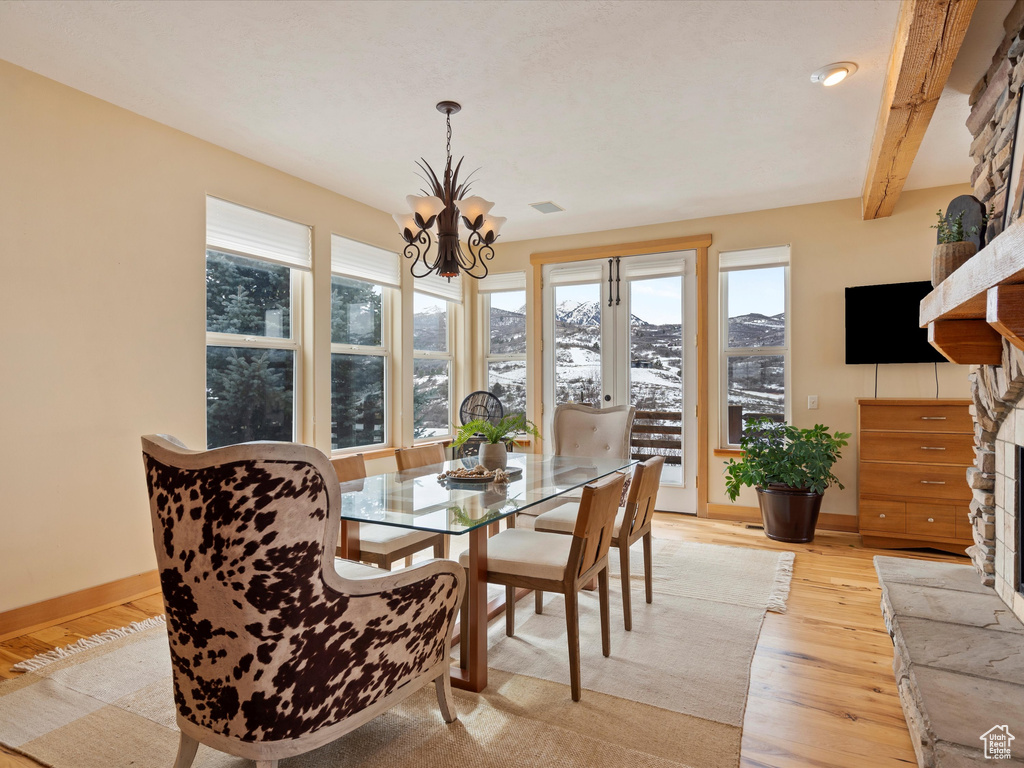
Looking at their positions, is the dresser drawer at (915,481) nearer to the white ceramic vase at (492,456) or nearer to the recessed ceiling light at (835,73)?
the recessed ceiling light at (835,73)

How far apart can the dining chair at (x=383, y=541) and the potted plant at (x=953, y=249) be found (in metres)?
2.35

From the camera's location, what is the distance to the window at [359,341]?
438 cm

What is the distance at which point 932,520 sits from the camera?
12.5 feet

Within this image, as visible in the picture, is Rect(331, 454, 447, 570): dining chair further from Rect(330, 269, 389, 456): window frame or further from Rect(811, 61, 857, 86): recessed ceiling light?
Rect(811, 61, 857, 86): recessed ceiling light

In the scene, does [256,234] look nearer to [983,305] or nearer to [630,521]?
[630,521]

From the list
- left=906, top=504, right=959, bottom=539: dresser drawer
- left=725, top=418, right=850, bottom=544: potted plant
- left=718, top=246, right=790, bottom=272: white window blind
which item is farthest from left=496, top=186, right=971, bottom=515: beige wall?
left=906, top=504, right=959, bottom=539: dresser drawer

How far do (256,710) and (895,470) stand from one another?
160 inches

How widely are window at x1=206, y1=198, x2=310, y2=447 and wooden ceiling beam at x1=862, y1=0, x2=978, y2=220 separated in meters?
3.47

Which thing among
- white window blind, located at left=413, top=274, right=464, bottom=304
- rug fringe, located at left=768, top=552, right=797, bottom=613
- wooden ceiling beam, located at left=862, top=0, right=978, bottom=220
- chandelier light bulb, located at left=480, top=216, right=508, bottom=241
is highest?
wooden ceiling beam, located at left=862, top=0, right=978, bottom=220

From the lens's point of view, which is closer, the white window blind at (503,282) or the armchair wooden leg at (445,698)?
the armchair wooden leg at (445,698)

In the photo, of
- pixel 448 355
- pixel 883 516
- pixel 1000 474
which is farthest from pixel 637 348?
pixel 1000 474

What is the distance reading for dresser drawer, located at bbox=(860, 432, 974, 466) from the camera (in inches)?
147

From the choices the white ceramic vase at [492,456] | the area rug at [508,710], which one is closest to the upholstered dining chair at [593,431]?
the white ceramic vase at [492,456]

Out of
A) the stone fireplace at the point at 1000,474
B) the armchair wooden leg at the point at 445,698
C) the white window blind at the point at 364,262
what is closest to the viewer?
the armchair wooden leg at the point at 445,698
